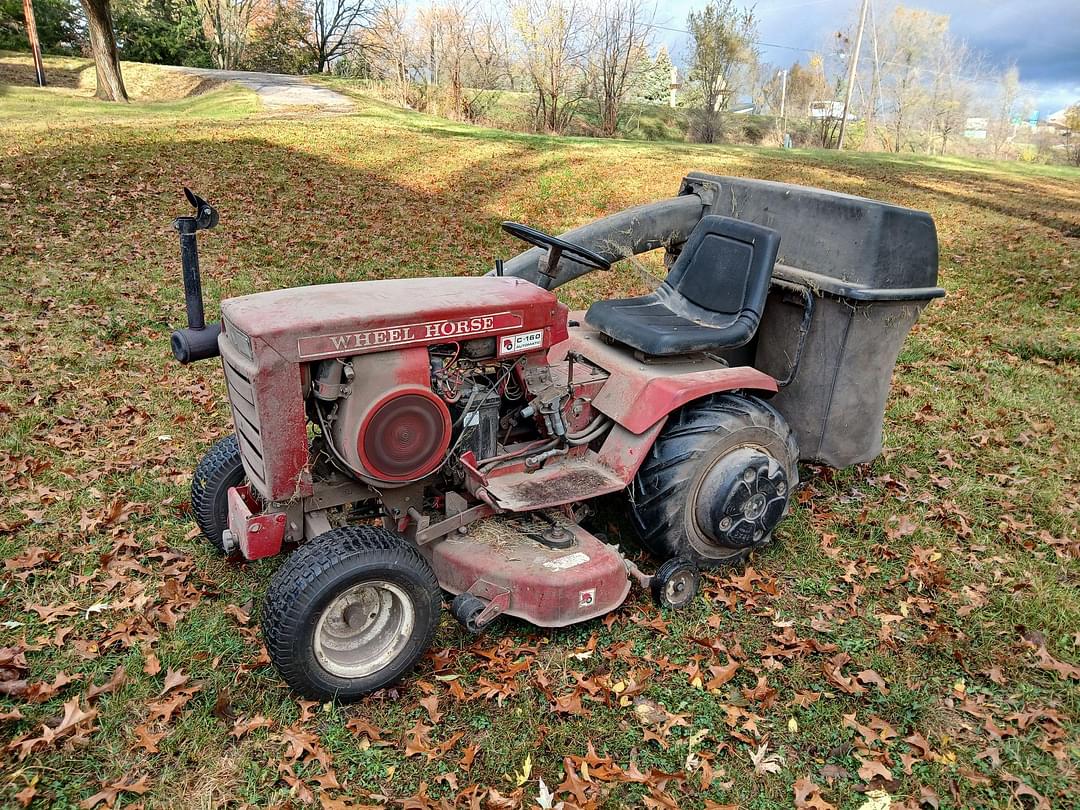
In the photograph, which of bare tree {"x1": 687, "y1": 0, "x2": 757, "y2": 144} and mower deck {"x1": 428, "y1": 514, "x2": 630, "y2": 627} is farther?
bare tree {"x1": 687, "y1": 0, "x2": 757, "y2": 144}

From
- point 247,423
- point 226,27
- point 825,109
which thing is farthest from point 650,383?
point 825,109

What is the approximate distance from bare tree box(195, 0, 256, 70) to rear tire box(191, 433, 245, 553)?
97.4ft

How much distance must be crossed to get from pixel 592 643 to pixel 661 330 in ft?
5.10

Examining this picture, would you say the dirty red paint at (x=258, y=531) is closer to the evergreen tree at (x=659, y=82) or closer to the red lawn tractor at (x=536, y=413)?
the red lawn tractor at (x=536, y=413)

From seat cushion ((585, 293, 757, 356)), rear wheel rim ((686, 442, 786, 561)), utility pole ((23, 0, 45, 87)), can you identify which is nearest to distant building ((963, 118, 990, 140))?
utility pole ((23, 0, 45, 87))

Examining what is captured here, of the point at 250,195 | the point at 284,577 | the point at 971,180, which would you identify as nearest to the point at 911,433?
the point at 284,577

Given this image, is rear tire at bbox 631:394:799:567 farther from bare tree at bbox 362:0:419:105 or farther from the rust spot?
bare tree at bbox 362:0:419:105

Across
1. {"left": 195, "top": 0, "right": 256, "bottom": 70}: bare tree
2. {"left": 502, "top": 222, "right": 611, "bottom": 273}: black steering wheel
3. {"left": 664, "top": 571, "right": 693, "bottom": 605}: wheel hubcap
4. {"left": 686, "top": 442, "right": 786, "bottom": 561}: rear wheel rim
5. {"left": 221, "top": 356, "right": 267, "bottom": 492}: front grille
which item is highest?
{"left": 195, "top": 0, "right": 256, "bottom": 70}: bare tree

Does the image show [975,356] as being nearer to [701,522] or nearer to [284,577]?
[701,522]

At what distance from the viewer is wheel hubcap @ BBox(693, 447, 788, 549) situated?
146 inches

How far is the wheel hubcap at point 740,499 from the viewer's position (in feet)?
12.2

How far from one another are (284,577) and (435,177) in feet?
35.6

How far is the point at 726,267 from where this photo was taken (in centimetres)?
405

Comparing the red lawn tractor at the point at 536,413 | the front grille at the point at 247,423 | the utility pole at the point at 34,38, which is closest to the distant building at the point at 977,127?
the utility pole at the point at 34,38
